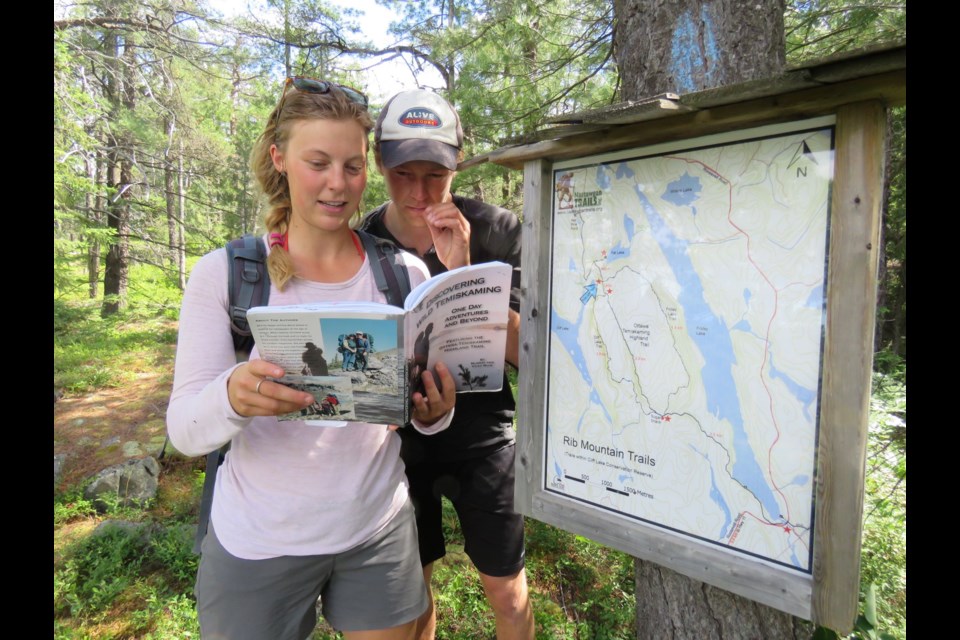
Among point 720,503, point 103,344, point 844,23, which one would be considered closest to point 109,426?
point 103,344

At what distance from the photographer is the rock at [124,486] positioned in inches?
168

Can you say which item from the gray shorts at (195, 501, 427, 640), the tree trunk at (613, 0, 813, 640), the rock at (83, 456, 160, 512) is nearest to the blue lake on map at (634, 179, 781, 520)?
the tree trunk at (613, 0, 813, 640)

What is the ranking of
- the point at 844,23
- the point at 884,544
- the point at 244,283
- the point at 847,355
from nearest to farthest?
the point at 847,355
the point at 244,283
the point at 884,544
the point at 844,23

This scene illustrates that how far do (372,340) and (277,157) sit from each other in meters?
0.75

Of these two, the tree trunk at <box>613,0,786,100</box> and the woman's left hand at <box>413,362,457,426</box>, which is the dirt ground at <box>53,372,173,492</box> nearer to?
the woman's left hand at <box>413,362,457,426</box>

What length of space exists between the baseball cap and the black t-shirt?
0.78 ft

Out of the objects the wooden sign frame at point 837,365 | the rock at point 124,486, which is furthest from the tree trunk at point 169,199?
the wooden sign frame at point 837,365

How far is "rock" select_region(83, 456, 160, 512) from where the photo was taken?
4273 millimetres

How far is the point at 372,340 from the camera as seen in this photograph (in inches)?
48.5

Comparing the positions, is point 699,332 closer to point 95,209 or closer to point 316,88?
point 316,88

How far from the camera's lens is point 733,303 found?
1.18 m

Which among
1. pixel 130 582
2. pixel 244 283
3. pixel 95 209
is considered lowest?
pixel 130 582

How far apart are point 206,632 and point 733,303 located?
1.61 metres

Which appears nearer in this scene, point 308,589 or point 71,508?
point 308,589
